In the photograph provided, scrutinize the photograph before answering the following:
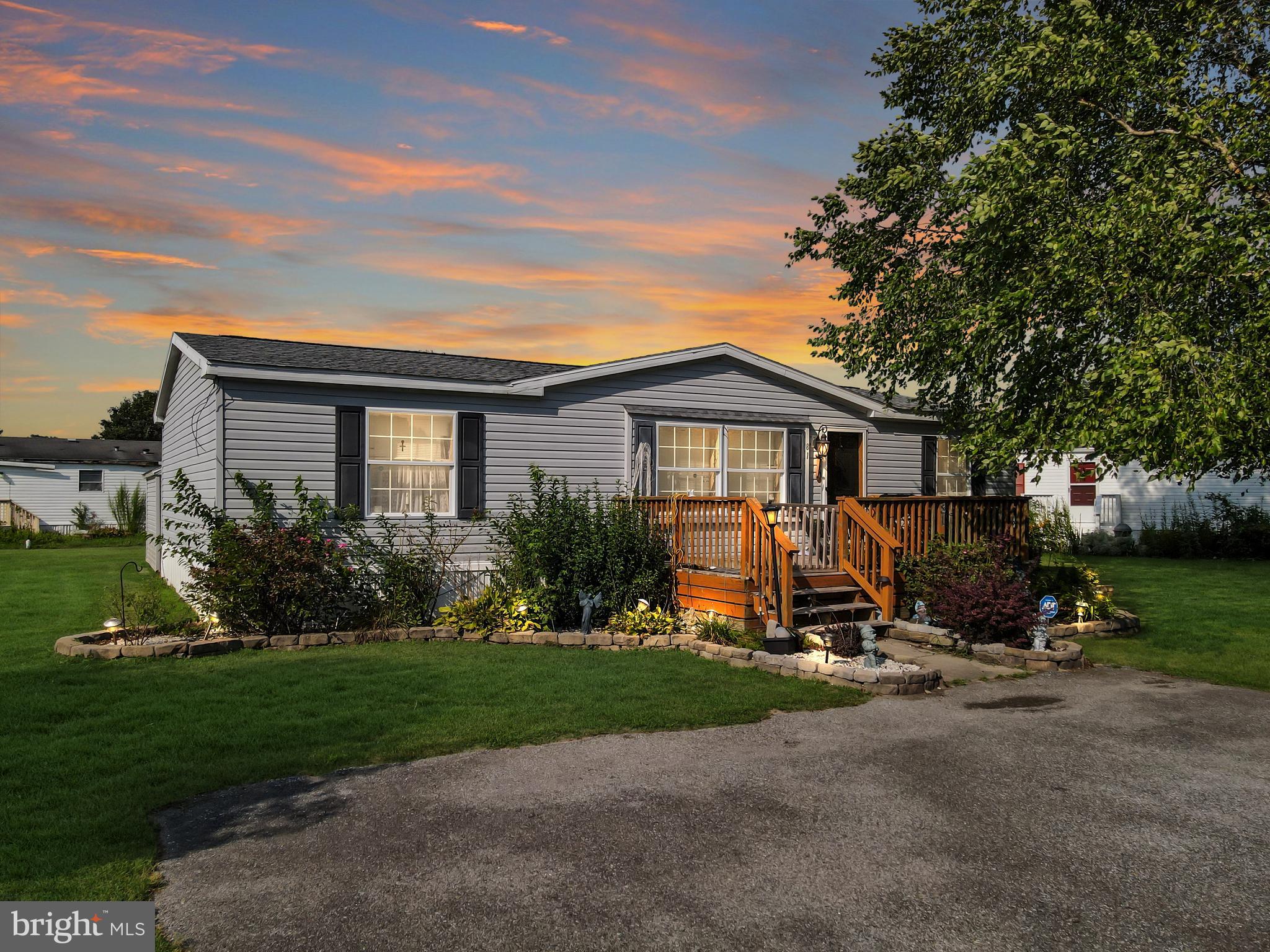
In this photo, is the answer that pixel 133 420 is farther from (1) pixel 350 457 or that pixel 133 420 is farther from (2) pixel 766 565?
(2) pixel 766 565

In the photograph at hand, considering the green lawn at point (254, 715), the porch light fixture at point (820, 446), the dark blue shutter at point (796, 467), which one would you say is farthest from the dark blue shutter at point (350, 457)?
the porch light fixture at point (820, 446)

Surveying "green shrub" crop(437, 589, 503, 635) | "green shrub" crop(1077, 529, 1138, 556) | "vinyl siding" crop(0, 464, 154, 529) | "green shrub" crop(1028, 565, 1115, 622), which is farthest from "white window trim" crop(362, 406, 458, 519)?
"vinyl siding" crop(0, 464, 154, 529)

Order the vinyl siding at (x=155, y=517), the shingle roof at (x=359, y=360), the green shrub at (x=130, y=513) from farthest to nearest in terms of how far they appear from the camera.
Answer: the green shrub at (x=130, y=513) → the vinyl siding at (x=155, y=517) → the shingle roof at (x=359, y=360)

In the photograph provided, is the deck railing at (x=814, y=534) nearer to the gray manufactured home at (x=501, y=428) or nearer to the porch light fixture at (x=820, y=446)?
the gray manufactured home at (x=501, y=428)

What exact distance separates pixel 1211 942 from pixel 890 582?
25.0 feet

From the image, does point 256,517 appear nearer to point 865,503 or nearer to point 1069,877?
point 865,503

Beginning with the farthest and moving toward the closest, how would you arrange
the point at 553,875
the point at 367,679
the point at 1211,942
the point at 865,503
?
the point at 865,503
the point at 367,679
the point at 553,875
the point at 1211,942

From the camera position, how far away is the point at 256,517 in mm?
10820

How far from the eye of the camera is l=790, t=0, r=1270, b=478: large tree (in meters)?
9.77

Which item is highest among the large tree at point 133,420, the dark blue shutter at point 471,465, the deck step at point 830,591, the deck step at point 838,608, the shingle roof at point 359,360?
the large tree at point 133,420

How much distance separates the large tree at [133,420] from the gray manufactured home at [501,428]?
59.4 meters

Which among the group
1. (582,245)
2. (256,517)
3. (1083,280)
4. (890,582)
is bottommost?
(890,582)

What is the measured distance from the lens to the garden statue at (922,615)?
420 inches

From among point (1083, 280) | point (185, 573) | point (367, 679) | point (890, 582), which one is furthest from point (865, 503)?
point (185, 573)
